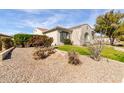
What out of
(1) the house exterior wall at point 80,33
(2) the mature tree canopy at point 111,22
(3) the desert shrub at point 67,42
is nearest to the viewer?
(3) the desert shrub at point 67,42

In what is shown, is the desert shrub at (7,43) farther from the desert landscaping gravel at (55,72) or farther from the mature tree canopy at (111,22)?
Result: the mature tree canopy at (111,22)

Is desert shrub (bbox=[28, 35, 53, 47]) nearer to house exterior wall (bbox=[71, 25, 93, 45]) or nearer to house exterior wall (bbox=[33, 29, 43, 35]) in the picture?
house exterior wall (bbox=[33, 29, 43, 35])

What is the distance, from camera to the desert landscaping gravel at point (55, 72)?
773cm

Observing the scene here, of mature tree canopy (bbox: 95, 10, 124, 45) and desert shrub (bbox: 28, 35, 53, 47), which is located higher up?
mature tree canopy (bbox: 95, 10, 124, 45)

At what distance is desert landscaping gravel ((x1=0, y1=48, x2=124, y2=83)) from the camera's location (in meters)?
7.73

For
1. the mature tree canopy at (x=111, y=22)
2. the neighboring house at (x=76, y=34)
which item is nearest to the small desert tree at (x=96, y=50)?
the neighboring house at (x=76, y=34)

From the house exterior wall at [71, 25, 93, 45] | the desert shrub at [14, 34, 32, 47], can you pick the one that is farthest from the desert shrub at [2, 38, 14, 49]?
the house exterior wall at [71, 25, 93, 45]

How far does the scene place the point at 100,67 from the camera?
10.1 meters

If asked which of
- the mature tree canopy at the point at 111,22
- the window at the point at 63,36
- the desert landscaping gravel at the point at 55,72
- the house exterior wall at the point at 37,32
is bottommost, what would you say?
the desert landscaping gravel at the point at 55,72

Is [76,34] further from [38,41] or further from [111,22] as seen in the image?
[38,41]
